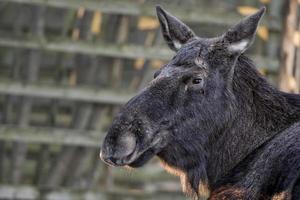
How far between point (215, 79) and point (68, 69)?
5294 millimetres

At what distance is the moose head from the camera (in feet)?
18.2

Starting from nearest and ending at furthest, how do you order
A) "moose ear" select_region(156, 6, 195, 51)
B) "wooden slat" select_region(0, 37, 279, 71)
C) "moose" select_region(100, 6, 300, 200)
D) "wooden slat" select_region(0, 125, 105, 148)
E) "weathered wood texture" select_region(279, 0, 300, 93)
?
1. "moose" select_region(100, 6, 300, 200)
2. "moose ear" select_region(156, 6, 195, 51)
3. "wooden slat" select_region(0, 37, 279, 71)
4. "wooden slat" select_region(0, 125, 105, 148)
5. "weathered wood texture" select_region(279, 0, 300, 93)

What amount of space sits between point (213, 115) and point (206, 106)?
6cm

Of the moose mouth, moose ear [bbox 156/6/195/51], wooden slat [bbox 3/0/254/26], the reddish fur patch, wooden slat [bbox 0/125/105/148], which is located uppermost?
moose ear [bbox 156/6/195/51]

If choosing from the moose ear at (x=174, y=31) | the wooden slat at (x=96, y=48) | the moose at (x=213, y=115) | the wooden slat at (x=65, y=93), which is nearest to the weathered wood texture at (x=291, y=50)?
the wooden slat at (x=96, y=48)

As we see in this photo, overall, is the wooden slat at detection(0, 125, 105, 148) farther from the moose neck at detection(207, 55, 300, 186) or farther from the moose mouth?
the moose mouth

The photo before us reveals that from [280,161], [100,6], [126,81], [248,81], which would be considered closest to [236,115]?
[248,81]

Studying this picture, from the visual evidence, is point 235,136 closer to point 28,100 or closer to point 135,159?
point 135,159

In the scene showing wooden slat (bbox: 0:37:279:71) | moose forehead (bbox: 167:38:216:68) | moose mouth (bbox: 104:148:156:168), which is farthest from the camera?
wooden slat (bbox: 0:37:279:71)

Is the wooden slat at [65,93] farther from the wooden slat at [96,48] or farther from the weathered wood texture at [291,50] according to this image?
the weathered wood texture at [291,50]

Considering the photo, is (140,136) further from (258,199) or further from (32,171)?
(32,171)

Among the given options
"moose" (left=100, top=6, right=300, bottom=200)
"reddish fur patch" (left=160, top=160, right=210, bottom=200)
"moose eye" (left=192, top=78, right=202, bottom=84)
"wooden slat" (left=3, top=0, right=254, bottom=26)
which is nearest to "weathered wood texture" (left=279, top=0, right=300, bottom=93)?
"wooden slat" (left=3, top=0, right=254, bottom=26)

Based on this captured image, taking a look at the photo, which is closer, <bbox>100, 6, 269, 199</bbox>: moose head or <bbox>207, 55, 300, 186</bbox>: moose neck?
<bbox>100, 6, 269, 199</bbox>: moose head

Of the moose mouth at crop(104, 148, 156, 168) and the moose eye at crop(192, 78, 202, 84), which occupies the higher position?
the moose eye at crop(192, 78, 202, 84)
